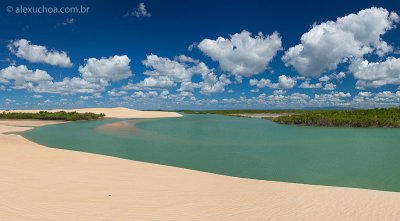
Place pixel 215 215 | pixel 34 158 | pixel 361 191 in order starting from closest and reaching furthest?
pixel 215 215 < pixel 361 191 < pixel 34 158

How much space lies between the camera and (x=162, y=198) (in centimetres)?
852

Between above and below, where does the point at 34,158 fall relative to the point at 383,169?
above

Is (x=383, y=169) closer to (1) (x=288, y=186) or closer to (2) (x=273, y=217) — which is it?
(1) (x=288, y=186)

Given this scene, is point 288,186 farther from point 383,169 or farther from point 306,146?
point 306,146

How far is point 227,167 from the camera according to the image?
52.1ft

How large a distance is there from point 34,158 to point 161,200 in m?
8.94

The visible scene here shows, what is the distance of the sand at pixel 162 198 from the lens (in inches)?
275

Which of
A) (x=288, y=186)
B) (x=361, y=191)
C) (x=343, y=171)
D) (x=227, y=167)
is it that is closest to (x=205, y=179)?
(x=288, y=186)

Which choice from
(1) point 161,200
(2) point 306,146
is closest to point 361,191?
(1) point 161,200

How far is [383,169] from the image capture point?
15680mm

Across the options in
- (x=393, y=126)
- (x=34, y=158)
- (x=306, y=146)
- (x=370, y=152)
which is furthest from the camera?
(x=393, y=126)

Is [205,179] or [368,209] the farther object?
[205,179]

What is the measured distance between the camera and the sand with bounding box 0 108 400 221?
6.98 metres

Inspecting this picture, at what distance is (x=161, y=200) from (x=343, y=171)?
1089cm
